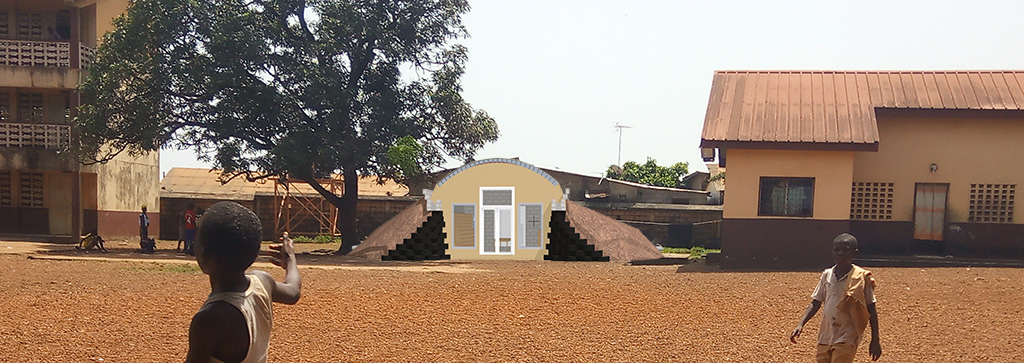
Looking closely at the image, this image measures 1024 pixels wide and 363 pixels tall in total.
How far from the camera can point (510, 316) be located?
37.4 feet

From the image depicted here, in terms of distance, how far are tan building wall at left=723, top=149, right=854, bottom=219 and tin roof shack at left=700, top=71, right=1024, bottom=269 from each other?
2 centimetres

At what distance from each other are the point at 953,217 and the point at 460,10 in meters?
13.8

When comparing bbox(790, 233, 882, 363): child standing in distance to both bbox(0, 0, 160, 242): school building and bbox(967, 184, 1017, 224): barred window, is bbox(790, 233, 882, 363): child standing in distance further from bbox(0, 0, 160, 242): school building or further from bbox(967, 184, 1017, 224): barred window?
bbox(0, 0, 160, 242): school building

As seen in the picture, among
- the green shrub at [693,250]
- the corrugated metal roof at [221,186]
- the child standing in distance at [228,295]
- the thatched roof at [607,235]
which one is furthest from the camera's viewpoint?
the corrugated metal roof at [221,186]

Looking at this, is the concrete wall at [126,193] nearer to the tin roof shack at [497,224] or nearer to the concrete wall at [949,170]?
the tin roof shack at [497,224]

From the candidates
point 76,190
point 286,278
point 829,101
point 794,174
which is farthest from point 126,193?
point 286,278

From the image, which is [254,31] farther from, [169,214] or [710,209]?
[710,209]

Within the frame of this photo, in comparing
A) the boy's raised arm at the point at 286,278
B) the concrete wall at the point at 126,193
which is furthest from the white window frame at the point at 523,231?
the boy's raised arm at the point at 286,278

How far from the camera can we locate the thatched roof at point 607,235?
22578mm

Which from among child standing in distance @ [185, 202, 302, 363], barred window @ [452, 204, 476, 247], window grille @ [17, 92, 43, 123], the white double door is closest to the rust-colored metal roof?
the white double door

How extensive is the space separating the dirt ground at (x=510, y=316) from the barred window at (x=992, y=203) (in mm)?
3540

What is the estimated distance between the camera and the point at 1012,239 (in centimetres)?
1973

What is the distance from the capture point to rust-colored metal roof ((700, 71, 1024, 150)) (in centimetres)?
1884

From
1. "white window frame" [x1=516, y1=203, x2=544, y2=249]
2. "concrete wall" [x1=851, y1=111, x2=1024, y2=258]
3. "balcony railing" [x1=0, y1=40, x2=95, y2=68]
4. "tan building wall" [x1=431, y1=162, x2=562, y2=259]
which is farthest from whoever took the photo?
"balcony railing" [x1=0, y1=40, x2=95, y2=68]
